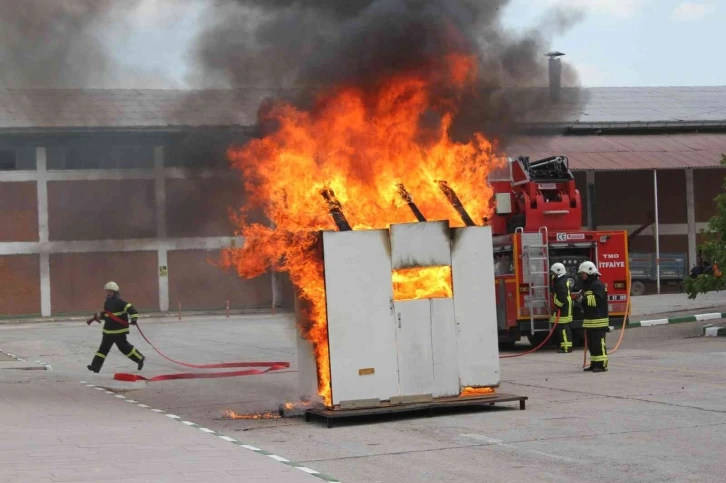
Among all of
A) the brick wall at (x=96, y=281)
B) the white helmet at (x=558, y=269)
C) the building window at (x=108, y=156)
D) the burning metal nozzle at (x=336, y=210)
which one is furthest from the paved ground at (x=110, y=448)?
the brick wall at (x=96, y=281)

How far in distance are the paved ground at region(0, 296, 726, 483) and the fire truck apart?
2.98 ft

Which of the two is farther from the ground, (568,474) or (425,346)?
(425,346)

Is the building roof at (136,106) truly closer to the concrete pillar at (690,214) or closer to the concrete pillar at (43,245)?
the concrete pillar at (43,245)

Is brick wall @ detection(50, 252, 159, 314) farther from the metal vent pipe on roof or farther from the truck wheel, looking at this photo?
the metal vent pipe on roof

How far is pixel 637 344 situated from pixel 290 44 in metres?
11.5

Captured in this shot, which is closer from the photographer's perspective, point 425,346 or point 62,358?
point 425,346

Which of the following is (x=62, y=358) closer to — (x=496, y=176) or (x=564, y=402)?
(x=496, y=176)

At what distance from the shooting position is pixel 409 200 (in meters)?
13.2

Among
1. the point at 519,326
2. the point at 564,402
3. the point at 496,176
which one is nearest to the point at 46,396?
the point at 564,402

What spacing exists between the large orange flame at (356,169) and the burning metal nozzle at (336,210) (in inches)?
3.7

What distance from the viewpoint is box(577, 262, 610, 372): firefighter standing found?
1666 cm

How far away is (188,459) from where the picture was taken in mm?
10172

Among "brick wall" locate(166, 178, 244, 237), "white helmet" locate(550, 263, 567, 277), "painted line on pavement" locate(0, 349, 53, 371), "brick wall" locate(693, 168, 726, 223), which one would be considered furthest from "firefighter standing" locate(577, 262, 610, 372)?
"brick wall" locate(693, 168, 726, 223)

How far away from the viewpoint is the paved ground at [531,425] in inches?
371
